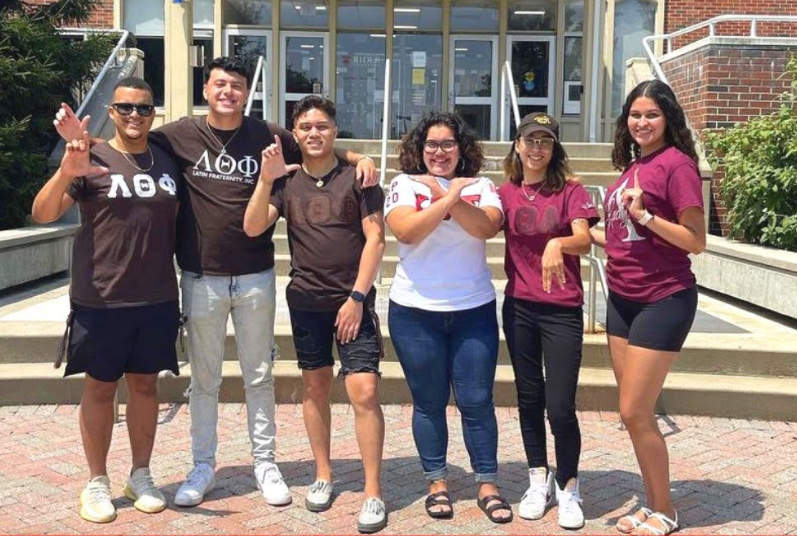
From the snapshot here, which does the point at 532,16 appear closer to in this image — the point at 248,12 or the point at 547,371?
the point at 248,12

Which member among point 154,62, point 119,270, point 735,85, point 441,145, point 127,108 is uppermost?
point 154,62

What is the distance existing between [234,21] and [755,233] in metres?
10.4

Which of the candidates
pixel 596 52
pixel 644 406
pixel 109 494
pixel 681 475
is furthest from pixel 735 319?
pixel 596 52

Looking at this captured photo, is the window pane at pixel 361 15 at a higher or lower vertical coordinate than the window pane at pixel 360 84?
higher

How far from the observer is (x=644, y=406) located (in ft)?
11.3

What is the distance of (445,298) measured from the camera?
142 inches

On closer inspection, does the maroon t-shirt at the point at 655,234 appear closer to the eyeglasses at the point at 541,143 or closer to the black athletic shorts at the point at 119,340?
the eyeglasses at the point at 541,143

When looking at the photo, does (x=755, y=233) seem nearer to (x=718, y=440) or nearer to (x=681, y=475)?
(x=718, y=440)

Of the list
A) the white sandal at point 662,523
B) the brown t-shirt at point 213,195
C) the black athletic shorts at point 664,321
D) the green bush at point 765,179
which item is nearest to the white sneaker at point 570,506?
the white sandal at point 662,523

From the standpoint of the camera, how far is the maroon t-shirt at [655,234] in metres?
3.35

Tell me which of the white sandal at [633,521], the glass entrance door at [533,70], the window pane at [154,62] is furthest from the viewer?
the window pane at [154,62]

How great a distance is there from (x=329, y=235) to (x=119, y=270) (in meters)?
0.95

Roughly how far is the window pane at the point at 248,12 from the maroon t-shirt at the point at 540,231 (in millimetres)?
12283

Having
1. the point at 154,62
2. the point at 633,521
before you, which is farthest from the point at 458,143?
the point at 154,62
